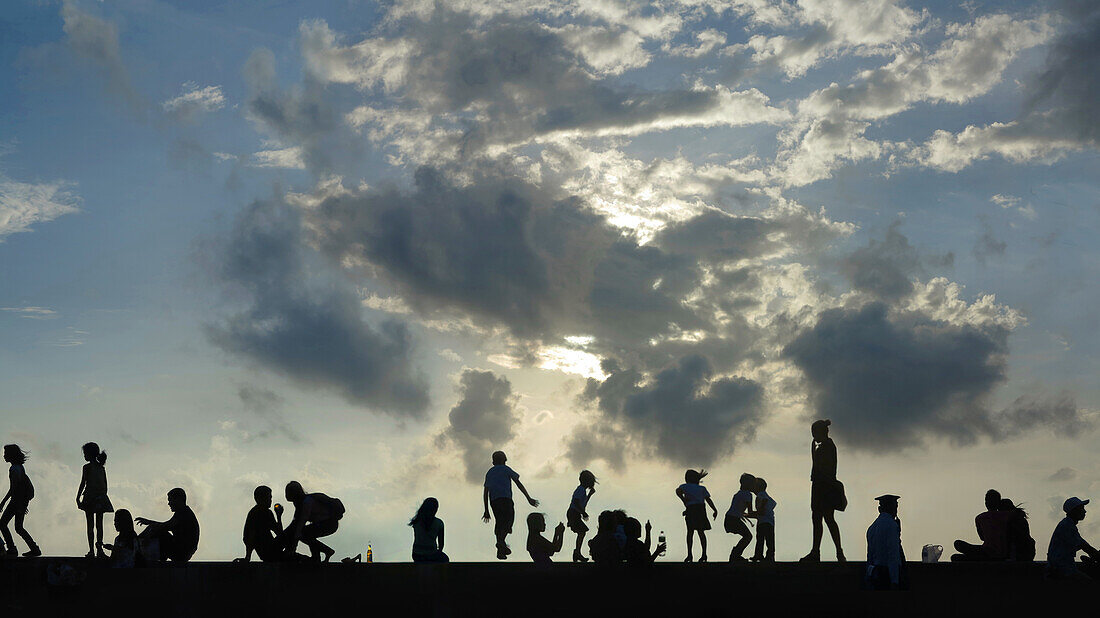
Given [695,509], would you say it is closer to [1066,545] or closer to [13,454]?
[1066,545]

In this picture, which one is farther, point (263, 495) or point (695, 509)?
point (695, 509)

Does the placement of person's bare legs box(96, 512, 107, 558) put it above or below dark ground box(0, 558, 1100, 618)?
above

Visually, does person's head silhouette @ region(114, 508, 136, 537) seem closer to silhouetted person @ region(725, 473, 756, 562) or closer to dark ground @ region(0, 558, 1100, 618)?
dark ground @ region(0, 558, 1100, 618)

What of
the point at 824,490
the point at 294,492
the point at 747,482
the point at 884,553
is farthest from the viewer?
the point at 747,482

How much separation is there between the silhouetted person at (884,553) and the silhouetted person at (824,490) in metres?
2.23

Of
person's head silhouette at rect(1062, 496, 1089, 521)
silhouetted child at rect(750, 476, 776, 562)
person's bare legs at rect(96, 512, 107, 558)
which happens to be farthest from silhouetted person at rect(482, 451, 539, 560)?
person's head silhouette at rect(1062, 496, 1089, 521)

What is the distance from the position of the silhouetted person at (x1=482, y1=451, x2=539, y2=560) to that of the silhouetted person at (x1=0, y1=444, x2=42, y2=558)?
22.8ft

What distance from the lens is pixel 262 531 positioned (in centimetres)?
1477

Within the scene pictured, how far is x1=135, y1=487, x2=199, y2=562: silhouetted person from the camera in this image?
15055mm

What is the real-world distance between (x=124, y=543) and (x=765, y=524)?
1000 cm

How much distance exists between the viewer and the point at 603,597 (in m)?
Result: 15.3

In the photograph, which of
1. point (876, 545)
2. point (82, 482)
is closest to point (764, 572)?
point (876, 545)

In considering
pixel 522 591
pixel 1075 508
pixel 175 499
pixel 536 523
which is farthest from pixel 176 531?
pixel 1075 508

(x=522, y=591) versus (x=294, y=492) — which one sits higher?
(x=294, y=492)
